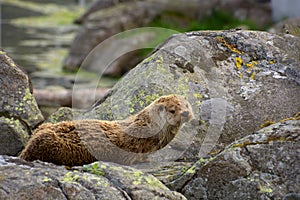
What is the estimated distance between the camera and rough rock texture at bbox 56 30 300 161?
532 cm

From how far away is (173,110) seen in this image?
4.93 m

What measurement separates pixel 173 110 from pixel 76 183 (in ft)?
4.79

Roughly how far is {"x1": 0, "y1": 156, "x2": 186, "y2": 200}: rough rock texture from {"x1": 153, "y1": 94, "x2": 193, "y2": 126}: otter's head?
1027mm

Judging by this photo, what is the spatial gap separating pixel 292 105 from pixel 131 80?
151 centimetres

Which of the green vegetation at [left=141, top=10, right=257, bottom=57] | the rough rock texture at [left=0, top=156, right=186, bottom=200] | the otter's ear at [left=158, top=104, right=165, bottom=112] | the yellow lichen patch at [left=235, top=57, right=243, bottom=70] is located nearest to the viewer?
the rough rock texture at [left=0, top=156, right=186, bottom=200]

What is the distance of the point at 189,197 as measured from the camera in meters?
4.10

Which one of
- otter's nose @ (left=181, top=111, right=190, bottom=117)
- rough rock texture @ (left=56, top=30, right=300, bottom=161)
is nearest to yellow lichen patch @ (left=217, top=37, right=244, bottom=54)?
rough rock texture @ (left=56, top=30, right=300, bottom=161)

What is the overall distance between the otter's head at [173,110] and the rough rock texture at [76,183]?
1.03m

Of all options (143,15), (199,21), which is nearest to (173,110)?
(199,21)

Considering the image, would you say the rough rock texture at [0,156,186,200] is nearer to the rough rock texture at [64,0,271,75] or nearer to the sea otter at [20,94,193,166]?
the sea otter at [20,94,193,166]

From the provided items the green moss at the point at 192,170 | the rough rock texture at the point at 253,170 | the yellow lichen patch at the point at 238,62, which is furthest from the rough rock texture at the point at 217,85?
the rough rock texture at the point at 253,170

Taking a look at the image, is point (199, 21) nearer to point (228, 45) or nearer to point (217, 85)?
point (228, 45)

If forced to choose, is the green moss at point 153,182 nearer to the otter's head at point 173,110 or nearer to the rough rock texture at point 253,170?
the rough rock texture at point 253,170

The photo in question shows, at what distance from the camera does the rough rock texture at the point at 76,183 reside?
3.57 meters
